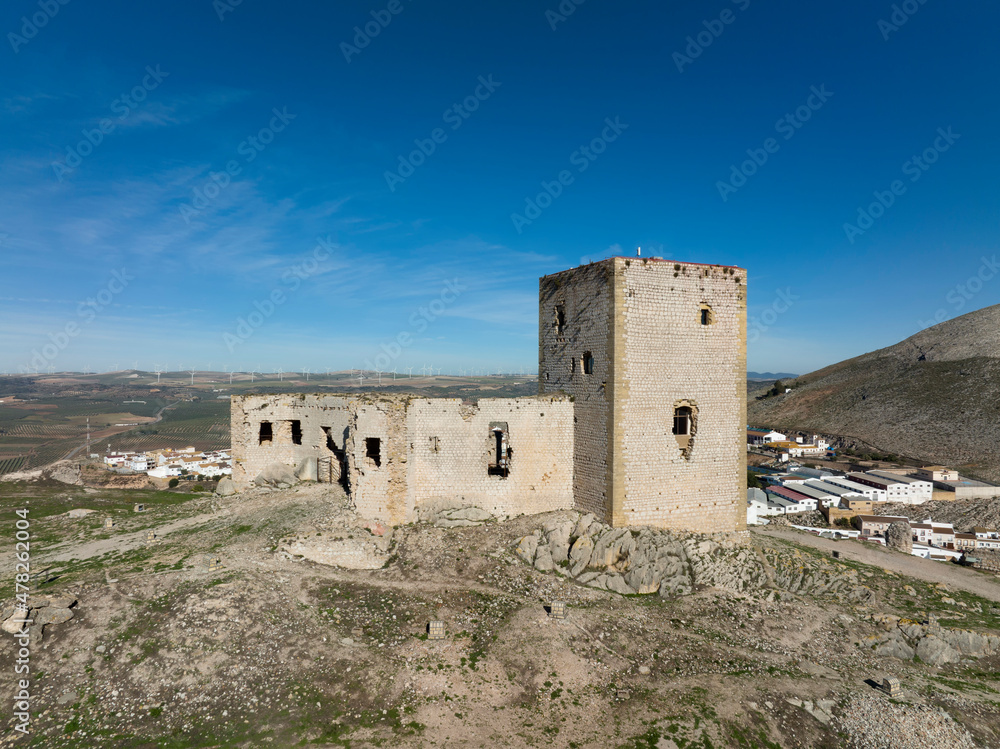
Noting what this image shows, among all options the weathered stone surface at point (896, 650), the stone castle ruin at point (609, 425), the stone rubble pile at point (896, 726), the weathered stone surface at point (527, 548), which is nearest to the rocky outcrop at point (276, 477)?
the stone castle ruin at point (609, 425)

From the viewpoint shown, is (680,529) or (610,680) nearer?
(610,680)

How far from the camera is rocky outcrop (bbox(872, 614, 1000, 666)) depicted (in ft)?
45.7

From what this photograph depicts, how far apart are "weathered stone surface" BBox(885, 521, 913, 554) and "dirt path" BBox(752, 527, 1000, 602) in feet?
41.1

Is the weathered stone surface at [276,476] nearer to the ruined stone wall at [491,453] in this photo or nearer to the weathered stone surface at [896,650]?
the ruined stone wall at [491,453]

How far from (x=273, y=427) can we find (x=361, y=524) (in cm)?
833

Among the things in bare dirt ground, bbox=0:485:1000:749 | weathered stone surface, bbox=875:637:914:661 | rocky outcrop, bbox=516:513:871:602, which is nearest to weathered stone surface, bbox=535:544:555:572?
rocky outcrop, bbox=516:513:871:602

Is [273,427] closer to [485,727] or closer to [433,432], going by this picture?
[433,432]

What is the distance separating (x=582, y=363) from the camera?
690 inches

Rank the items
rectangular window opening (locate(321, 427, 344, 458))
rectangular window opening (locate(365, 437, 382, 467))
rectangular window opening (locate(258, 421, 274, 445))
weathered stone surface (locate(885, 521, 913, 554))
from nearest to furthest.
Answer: rectangular window opening (locate(365, 437, 382, 467)) < rectangular window opening (locate(321, 427, 344, 458)) < rectangular window opening (locate(258, 421, 274, 445)) < weathered stone surface (locate(885, 521, 913, 554))

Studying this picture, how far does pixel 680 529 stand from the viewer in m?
17.0

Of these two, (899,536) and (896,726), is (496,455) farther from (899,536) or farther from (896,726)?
(899,536)

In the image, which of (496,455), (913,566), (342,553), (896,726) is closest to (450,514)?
(496,455)

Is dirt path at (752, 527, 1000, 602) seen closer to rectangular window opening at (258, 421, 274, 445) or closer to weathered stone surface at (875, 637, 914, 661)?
weathered stone surface at (875, 637, 914, 661)

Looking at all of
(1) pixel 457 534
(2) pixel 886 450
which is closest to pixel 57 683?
(1) pixel 457 534
